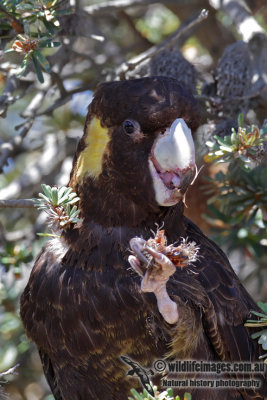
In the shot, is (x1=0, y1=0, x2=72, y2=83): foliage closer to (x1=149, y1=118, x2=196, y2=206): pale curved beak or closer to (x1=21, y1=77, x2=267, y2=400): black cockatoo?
(x1=21, y1=77, x2=267, y2=400): black cockatoo

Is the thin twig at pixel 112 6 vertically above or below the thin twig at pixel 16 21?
above

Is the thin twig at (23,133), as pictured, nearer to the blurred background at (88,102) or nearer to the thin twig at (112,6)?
the blurred background at (88,102)

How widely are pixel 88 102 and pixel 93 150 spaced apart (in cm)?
104

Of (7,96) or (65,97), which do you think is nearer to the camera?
(7,96)

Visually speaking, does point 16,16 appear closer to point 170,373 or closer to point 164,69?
point 164,69

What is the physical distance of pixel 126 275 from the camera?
260 centimetres

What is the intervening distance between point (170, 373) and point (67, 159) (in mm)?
1687

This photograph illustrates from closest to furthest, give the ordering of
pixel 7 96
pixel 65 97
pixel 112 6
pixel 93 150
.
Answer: pixel 93 150 < pixel 7 96 < pixel 65 97 < pixel 112 6

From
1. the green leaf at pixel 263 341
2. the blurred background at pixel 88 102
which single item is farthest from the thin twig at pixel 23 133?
the green leaf at pixel 263 341

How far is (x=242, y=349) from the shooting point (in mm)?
2787

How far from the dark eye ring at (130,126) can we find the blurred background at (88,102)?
0.36 meters

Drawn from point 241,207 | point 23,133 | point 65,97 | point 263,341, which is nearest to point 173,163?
point 263,341

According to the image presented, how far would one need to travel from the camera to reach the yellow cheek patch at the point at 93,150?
2.67 m

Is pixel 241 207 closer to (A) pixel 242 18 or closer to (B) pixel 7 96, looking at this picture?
(A) pixel 242 18
